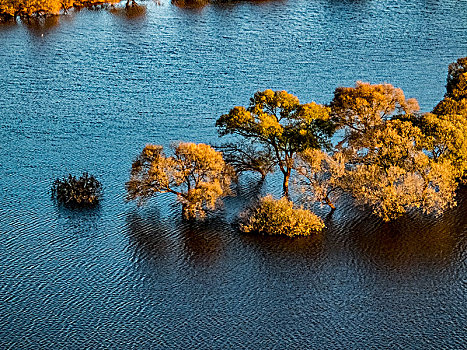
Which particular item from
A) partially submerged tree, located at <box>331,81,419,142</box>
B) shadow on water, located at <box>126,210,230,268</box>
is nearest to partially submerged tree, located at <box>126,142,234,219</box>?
shadow on water, located at <box>126,210,230,268</box>

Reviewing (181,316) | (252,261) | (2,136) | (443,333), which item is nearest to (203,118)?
(2,136)

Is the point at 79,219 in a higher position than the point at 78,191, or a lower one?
lower

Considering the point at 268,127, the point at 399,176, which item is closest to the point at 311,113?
the point at 268,127

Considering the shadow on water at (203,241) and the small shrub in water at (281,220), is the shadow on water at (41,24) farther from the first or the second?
the small shrub in water at (281,220)

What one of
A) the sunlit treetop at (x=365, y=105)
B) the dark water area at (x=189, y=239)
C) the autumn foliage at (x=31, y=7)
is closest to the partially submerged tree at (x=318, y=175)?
the dark water area at (x=189, y=239)

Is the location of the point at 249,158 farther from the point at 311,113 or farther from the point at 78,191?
the point at 78,191

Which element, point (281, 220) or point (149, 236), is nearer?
point (281, 220)
